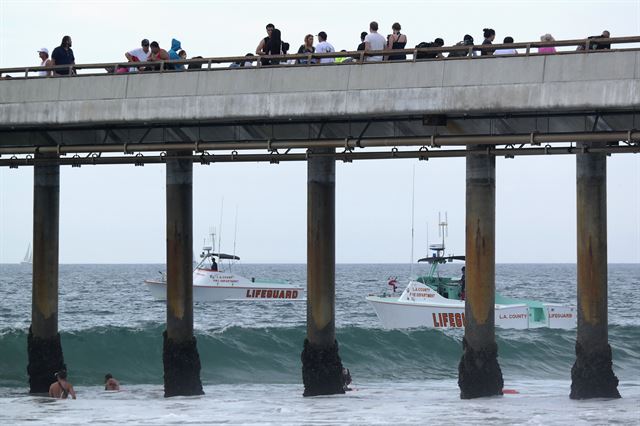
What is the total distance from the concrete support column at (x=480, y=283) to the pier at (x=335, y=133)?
3 cm

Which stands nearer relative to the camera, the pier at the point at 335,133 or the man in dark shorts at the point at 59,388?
the pier at the point at 335,133

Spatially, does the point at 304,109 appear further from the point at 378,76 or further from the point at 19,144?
the point at 19,144

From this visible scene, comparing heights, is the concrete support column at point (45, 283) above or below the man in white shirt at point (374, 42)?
below

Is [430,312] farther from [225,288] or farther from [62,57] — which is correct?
[225,288]

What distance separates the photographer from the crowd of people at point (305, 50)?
26141 millimetres

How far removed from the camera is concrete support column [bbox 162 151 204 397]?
28.6 m

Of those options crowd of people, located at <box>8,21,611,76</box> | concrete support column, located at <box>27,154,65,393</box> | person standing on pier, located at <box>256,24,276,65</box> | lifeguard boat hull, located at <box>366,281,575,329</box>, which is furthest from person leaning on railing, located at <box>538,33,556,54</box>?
lifeguard boat hull, located at <box>366,281,575,329</box>

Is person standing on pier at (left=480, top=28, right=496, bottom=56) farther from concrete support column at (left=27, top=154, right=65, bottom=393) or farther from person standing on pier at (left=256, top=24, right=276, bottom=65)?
concrete support column at (left=27, top=154, right=65, bottom=393)

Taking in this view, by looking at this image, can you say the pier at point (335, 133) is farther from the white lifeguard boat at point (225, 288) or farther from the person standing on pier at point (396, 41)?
the white lifeguard boat at point (225, 288)

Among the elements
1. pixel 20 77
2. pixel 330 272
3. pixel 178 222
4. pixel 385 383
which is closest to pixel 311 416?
pixel 330 272

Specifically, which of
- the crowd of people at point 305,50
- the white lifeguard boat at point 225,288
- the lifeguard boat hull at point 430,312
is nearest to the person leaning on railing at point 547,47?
the crowd of people at point 305,50

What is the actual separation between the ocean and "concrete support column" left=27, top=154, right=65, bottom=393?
2.62 feet

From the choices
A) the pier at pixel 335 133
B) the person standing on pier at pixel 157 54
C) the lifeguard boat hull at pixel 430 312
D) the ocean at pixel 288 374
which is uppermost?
the person standing on pier at pixel 157 54

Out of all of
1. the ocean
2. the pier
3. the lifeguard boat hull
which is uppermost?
the pier
